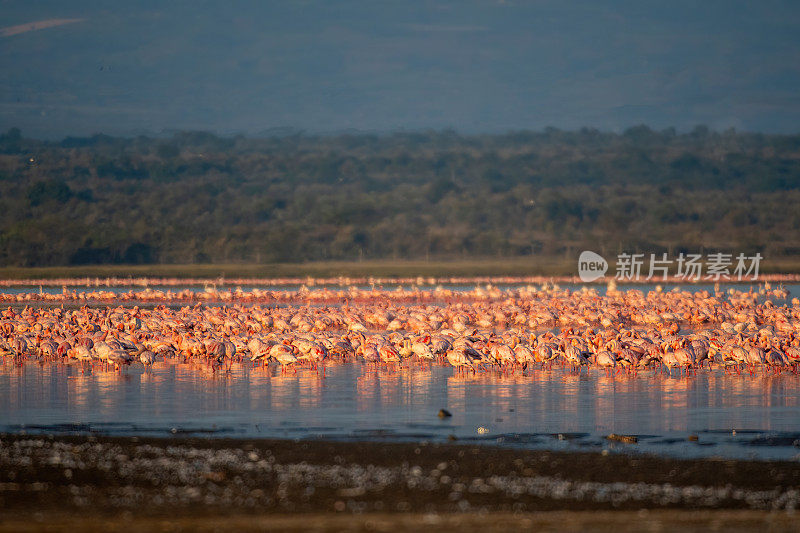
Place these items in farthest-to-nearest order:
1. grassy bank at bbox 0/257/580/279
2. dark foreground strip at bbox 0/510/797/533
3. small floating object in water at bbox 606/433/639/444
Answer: grassy bank at bbox 0/257/580/279 < small floating object in water at bbox 606/433/639/444 < dark foreground strip at bbox 0/510/797/533

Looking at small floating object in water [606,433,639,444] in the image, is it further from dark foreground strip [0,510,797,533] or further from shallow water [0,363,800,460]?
dark foreground strip [0,510,797,533]

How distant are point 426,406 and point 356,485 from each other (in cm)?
695

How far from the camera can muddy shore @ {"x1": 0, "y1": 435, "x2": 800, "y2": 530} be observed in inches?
427

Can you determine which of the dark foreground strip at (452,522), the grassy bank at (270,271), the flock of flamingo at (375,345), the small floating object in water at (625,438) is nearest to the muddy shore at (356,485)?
the dark foreground strip at (452,522)

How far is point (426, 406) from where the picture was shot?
19.0m

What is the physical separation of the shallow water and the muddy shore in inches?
50.3

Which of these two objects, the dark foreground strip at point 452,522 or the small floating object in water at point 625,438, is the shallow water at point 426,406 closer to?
the small floating object in water at point 625,438

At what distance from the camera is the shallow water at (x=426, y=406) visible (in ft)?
51.9

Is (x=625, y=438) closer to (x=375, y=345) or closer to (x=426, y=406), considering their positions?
(x=426, y=406)

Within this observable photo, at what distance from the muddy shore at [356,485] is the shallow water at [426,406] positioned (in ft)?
4.19

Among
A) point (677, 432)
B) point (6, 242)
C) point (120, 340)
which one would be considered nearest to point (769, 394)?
point (677, 432)

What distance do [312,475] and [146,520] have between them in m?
2.47

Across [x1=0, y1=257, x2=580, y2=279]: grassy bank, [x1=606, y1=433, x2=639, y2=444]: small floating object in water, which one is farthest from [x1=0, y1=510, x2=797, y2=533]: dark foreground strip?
[x1=0, y1=257, x2=580, y2=279]: grassy bank

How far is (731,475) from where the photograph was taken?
1257 centimetres
